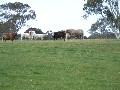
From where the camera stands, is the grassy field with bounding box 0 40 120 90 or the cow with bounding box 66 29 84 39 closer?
the grassy field with bounding box 0 40 120 90

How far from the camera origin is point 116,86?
2025 centimetres

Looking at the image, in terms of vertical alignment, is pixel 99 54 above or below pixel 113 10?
below

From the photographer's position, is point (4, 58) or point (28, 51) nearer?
point (4, 58)

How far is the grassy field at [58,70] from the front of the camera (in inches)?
792

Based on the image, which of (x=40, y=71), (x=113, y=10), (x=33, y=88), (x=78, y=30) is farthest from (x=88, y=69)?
(x=113, y=10)

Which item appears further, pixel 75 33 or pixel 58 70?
pixel 75 33

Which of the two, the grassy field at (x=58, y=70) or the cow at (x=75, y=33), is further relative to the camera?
the cow at (x=75, y=33)

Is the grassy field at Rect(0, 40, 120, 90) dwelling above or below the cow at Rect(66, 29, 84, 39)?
below

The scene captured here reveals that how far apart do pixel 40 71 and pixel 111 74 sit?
4.65 metres

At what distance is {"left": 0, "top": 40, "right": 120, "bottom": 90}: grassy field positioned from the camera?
2012cm

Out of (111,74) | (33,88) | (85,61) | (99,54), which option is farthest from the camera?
(99,54)

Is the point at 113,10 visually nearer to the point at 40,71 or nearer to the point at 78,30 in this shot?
the point at 78,30

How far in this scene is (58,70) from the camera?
2467cm

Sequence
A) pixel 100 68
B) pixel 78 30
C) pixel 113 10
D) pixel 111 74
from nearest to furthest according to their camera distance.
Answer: pixel 111 74 → pixel 100 68 → pixel 78 30 → pixel 113 10
